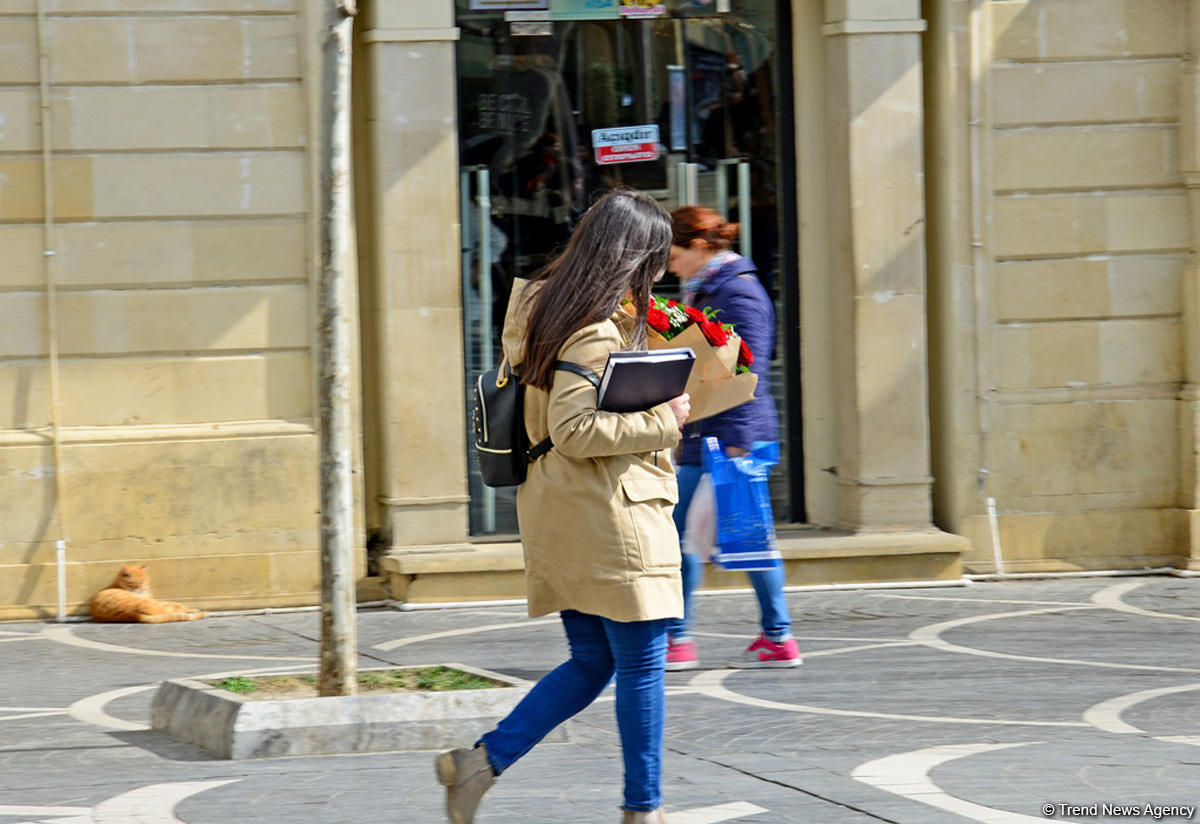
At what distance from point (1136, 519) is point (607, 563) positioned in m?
6.83

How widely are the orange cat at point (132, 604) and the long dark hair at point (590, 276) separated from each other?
5.27m

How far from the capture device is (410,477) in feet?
32.8

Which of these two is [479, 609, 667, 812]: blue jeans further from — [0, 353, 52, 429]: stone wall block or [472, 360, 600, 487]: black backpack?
[0, 353, 52, 429]: stone wall block

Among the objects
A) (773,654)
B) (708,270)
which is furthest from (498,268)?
(773,654)

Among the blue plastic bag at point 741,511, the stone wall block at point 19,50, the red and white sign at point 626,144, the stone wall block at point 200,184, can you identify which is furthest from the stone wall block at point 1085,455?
the stone wall block at point 19,50

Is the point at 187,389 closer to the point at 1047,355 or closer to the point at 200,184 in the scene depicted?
the point at 200,184

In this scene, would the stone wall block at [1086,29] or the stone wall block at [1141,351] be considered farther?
the stone wall block at [1141,351]

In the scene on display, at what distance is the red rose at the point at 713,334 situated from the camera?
5.75 m

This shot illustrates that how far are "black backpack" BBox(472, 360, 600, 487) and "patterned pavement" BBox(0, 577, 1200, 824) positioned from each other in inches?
40.3

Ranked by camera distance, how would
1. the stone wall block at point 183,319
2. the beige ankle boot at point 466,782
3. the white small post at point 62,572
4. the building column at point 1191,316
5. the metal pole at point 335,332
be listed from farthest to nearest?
the building column at point 1191,316 < the stone wall block at point 183,319 < the white small post at point 62,572 < the metal pole at point 335,332 < the beige ankle boot at point 466,782

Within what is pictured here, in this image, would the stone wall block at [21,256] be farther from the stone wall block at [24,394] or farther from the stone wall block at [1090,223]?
the stone wall block at [1090,223]

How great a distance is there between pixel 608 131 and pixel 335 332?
14.5 ft

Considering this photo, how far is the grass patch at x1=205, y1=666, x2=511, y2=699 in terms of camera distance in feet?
21.3

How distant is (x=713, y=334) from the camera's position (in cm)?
577
